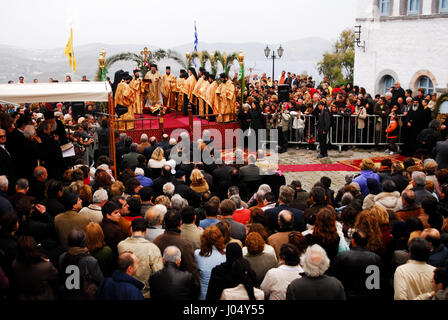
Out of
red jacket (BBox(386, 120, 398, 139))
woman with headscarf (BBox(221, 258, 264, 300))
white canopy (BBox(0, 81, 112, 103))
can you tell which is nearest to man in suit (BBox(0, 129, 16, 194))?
white canopy (BBox(0, 81, 112, 103))

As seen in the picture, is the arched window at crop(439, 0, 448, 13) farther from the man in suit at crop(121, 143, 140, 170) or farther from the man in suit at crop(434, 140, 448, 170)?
the man in suit at crop(121, 143, 140, 170)

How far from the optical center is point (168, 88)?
18172 mm

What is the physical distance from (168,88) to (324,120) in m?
6.26

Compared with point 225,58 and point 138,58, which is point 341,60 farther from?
point 138,58

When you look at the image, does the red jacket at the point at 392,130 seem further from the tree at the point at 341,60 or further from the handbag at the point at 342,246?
the tree at the point at 341,60

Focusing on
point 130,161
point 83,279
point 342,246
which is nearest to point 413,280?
point 342,246

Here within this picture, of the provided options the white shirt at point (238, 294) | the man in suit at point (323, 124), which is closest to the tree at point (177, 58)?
the man in suit at point (323, 124)

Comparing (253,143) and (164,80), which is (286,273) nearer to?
(253,143)

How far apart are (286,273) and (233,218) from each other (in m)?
2.16

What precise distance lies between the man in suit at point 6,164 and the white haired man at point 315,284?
5.26 m

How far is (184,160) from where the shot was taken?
10.7 m

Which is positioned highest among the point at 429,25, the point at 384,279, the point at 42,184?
the point at 429,25

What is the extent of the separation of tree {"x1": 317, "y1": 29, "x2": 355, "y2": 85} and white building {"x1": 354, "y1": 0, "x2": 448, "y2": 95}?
12.7 m
